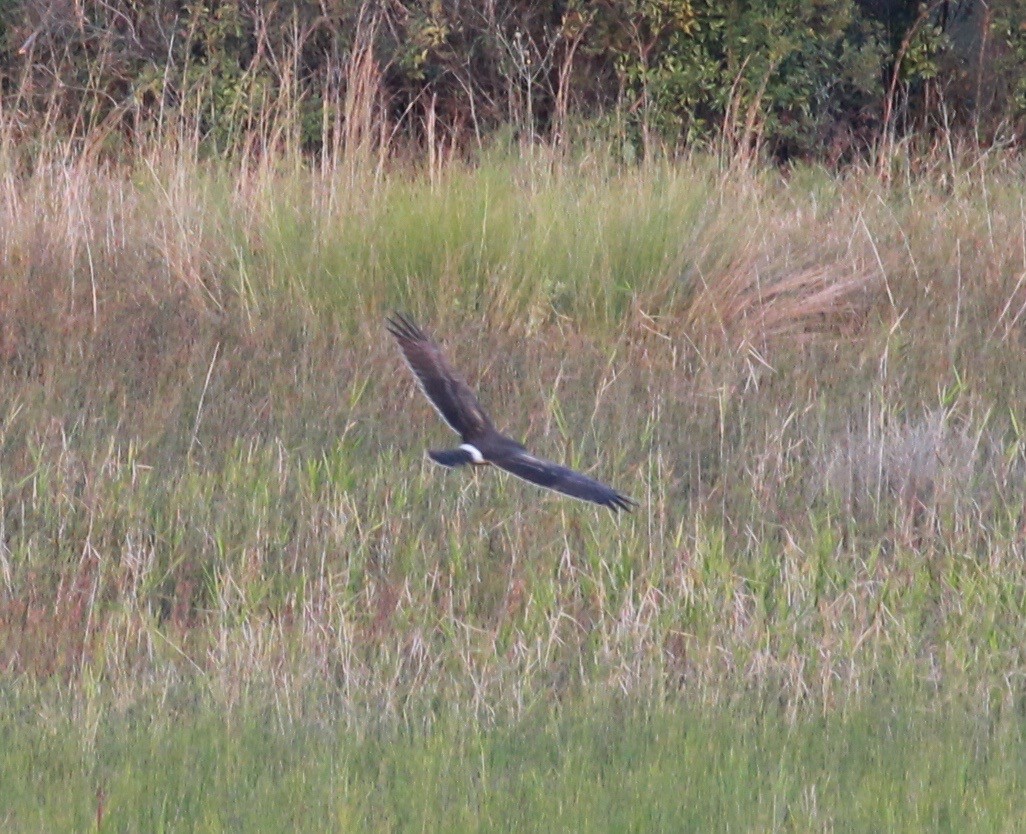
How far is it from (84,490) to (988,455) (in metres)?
3.15

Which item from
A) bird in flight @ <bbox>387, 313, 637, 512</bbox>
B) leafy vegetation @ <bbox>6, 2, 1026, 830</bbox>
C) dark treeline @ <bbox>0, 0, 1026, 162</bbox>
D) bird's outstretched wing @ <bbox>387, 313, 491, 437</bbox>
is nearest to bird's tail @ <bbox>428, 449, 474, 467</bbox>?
bird in flight @ <bbox>387, 313, 637, 512</bbox>

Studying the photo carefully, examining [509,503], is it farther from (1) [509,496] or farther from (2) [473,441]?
(2) [473,441]

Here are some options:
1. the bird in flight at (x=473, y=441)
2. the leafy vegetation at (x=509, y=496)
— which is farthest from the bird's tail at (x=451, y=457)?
the leafy vegetation at (x=509, y=496)

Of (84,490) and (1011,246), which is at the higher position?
(1011,246)

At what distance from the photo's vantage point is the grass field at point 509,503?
3.86 meters

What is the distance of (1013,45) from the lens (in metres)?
11.7

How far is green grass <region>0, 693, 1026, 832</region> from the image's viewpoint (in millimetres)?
3537

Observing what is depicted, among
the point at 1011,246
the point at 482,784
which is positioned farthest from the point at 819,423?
the point at 482,784

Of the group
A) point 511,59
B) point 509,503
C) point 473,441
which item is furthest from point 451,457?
point 511,59

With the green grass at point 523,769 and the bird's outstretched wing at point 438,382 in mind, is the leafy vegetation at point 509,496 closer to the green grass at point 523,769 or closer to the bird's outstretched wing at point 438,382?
the green grass at point 523,769

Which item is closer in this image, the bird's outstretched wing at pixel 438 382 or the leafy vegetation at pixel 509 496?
the leafy vegetation at pixel 509 496

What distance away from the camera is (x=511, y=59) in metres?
10.7

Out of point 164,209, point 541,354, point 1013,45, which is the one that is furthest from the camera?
point 1013,45

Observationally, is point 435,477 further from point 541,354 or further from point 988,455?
point 988,455
